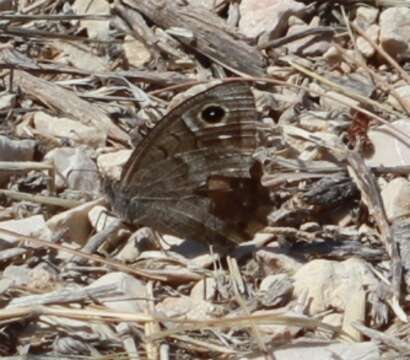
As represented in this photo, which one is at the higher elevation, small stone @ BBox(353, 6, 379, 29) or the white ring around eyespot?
small stone @ BBox(353, 6, 379, 29)

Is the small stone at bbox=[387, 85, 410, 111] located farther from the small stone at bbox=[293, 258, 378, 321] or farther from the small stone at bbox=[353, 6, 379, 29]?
the small stone at bbox=[293, 258, 378, 321]

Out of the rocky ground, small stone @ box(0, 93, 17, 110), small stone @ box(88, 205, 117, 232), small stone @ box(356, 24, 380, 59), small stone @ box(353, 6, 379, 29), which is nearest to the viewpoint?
the rocky ground

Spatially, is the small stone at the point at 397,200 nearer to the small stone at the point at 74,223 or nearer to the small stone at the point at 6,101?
the small stone at the point at 74,223

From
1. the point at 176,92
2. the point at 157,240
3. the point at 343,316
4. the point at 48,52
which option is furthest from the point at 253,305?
the point at 48,52

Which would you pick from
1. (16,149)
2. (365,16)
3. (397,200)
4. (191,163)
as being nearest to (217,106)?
(191,163)

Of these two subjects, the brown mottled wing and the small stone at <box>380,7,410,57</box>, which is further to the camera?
the small stone at <box>380,7,410,57</box>

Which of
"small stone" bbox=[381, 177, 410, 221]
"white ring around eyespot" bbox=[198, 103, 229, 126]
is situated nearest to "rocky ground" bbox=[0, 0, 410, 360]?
"small stone" bbox=[381, 177, 410, 221]
